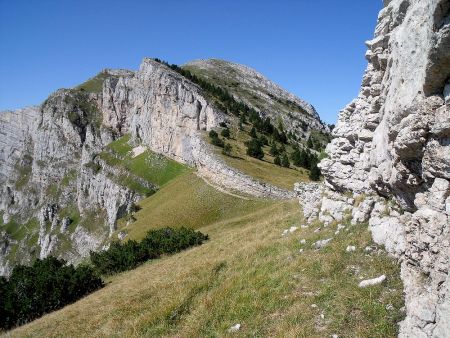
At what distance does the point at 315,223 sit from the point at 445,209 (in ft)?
36.1

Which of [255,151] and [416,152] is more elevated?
[255,151]

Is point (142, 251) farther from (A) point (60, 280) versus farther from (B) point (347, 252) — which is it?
(B) point (347, 252)

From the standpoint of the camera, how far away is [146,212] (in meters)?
64.9

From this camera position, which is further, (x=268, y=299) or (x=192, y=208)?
(x=192, y=208)

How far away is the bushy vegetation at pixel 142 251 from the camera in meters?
35.6

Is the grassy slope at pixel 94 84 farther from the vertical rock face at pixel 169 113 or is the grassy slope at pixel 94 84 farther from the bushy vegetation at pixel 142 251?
the bushy vegetation at pixel 142 251

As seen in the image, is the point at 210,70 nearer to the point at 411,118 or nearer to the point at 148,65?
the point at 148,65

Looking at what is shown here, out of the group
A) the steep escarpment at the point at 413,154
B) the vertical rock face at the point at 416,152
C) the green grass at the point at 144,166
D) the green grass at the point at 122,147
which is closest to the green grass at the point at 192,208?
the green grass at the point at 144,166

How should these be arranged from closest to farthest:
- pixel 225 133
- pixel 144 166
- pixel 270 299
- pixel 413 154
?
pixel 413 154
pixel 270 299
pixel 225 133
pixel 144 166

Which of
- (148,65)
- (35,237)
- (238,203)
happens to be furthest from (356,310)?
(35,237)

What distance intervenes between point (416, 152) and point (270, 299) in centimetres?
695

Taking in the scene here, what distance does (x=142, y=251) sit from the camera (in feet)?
119

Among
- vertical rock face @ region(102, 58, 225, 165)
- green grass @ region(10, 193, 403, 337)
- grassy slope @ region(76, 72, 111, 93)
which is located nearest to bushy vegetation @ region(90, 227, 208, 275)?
green grass @ region(10, 193, 403, 337)

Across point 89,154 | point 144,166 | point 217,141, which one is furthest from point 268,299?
point 89,154
